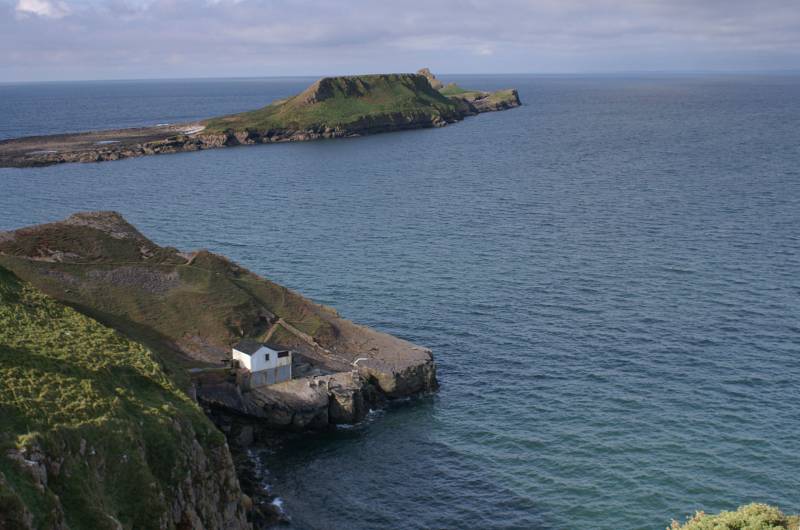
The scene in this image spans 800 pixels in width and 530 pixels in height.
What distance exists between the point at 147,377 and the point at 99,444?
1127 centimetres

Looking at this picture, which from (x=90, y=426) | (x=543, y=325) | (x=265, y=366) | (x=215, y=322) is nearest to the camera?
(x=90, y=426)

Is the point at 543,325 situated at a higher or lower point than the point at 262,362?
lower

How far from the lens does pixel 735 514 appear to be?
38344mm

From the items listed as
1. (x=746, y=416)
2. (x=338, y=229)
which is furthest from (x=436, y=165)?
(x=746, y=416)

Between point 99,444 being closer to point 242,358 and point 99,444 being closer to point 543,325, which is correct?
point 242,358

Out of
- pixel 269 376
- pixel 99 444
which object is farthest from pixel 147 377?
pixel 269 376

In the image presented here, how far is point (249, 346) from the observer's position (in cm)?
6594

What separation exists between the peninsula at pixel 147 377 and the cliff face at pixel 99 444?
0.26 ft

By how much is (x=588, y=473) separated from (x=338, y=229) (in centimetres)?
7614

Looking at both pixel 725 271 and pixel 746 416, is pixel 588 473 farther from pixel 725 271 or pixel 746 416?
pixel 725 271

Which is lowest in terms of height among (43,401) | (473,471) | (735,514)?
(473,471)

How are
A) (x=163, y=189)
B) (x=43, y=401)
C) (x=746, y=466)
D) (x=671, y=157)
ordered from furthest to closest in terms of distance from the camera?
(x=671, y=157), (x=163, y=189), (x=746, y=466), (x=43, y=401)

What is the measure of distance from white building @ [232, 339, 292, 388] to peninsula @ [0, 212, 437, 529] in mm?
951

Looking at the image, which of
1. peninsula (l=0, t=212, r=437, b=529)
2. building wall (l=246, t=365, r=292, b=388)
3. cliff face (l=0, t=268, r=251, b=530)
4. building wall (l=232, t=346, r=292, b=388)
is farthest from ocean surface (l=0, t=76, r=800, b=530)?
cliff face (l=0, t=268, r=251, b=530)
